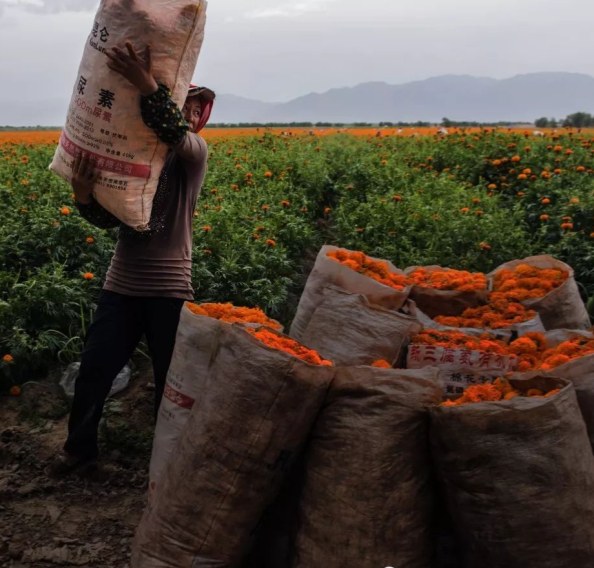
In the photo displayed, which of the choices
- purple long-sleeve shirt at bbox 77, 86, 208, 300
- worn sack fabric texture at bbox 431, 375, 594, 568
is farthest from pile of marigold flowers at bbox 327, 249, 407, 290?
worn sack fabric texture at bbox 431, 375, 594, 568

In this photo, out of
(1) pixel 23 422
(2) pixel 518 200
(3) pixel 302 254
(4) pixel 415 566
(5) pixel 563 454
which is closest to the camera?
(5) pixel 563 454

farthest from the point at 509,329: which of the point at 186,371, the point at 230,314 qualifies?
the point at 186,371

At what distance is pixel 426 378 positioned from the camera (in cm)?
235

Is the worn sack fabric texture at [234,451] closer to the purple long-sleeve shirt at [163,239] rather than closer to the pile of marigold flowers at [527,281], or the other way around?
the purple long-sleeve shirt at [163,239]

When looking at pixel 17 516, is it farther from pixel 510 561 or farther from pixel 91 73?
pixel 510 561

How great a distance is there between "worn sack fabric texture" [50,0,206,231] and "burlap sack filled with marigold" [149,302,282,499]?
1.47 feet

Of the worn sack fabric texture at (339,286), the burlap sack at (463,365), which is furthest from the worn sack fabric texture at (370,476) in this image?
the worn sack fabric texture at (339,286)

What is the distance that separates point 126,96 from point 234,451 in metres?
1.22

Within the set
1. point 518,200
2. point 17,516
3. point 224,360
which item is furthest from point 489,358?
point 518,200

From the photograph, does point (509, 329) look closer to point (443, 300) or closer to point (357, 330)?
point (443, 300)

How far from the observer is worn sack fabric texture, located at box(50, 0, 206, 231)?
8.40 feet

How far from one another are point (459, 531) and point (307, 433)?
0.53 m

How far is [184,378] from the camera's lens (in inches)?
105

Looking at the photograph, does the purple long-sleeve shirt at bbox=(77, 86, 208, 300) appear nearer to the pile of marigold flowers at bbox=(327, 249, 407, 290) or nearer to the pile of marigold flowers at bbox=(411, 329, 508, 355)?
the pile of marigold flowers at bbox=(327, 249, 407, 290)
